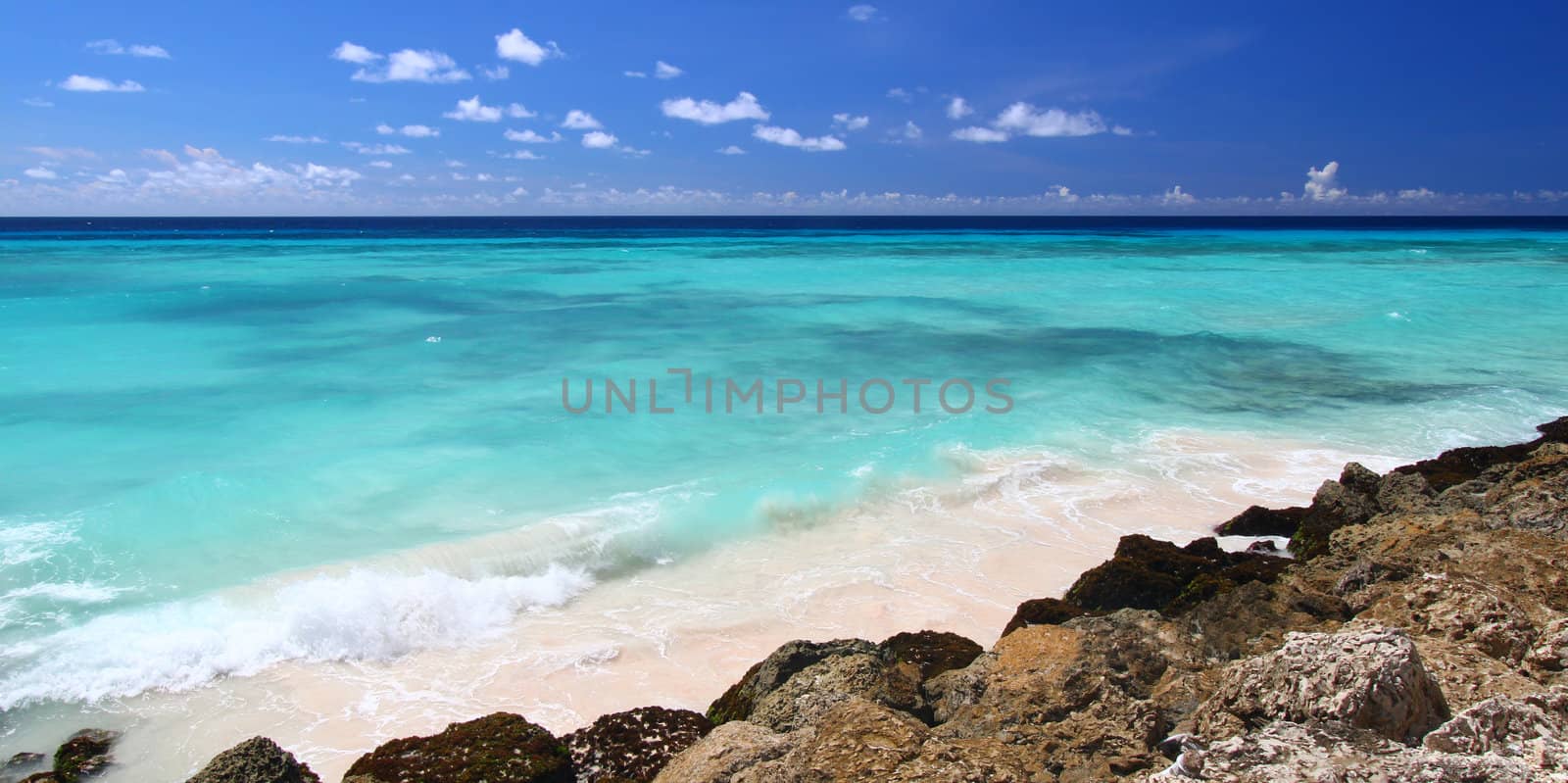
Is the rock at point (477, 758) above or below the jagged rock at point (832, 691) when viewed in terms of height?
below

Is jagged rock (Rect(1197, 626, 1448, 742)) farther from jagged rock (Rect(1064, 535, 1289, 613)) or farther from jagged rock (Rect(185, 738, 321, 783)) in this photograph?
jagged rock (Rect(185, 738, 321, 783))

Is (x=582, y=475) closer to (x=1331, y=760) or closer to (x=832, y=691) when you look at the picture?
(x=832, y=691)

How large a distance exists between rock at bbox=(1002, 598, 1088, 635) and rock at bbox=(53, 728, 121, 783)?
5.85m

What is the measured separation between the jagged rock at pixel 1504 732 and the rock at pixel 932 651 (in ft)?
9.37

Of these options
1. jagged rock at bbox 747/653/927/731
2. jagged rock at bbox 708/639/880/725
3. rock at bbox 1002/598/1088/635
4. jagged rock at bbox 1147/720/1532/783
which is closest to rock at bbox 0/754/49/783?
jagged rock at bbox 708/639/880/725

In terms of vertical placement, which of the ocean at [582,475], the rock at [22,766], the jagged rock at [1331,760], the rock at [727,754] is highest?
the jagged rock at [1331,760]

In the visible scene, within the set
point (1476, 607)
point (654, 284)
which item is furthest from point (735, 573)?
point (654, 284)

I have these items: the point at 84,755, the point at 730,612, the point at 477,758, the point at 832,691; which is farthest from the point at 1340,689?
the point at 84,755

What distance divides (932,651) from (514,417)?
9284 mm

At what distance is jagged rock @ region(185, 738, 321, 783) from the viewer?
427cm

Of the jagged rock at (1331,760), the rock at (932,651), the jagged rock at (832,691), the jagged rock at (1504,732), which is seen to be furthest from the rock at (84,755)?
the jagged rock at (1504,732)

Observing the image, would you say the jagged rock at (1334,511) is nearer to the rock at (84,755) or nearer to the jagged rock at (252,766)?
the jagged rock at (252,766)

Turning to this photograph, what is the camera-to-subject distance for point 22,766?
18.0 ft

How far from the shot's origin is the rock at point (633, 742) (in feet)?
15.8
